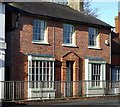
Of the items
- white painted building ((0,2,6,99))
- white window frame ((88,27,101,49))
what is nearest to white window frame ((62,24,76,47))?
white window frame ((88,27,101,49))

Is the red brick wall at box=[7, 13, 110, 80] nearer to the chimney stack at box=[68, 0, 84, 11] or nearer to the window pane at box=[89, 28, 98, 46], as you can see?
the window pane at box=[89, 28, 98, 46]

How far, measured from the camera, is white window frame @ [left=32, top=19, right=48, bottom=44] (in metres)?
26.6

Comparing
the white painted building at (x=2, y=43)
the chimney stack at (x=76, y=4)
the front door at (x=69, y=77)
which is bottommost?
the front door at (x=69, y=77)

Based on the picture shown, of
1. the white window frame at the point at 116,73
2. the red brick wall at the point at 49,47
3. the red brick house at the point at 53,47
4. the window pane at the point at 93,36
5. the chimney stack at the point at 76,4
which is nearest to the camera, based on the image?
the red brick wall at the point at 49,47

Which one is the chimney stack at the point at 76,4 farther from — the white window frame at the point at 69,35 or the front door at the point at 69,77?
the front door at the point at 69,77

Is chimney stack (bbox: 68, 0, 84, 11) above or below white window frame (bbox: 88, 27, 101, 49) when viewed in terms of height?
above

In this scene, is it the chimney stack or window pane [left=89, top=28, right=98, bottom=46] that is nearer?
window pane [left=89, top=28, right=98, bottom=46]

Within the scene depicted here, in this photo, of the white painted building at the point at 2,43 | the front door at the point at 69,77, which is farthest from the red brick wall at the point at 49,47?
the white painted building at the point at 2,43

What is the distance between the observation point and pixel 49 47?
89.7ft

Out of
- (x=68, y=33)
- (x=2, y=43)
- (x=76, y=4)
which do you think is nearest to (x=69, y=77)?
(x=68, y=33)

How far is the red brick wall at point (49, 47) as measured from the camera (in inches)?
979

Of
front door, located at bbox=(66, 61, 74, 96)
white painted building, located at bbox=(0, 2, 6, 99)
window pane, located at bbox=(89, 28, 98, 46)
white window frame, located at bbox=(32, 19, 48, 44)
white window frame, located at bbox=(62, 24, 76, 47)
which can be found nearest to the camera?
white painted building, located at bbox=(0, 2, 6, 99)

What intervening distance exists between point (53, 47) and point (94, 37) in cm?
514

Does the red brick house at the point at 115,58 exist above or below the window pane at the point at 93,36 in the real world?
below
